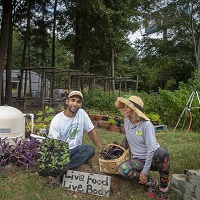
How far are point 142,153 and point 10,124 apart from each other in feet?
6.52

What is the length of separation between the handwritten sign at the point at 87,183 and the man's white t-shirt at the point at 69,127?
42cm

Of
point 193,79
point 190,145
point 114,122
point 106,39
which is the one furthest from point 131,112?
point 106,39

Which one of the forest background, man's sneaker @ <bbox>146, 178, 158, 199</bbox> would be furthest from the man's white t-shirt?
the forest background

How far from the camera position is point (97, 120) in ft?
25.0

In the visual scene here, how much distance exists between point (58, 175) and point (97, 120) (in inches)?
177

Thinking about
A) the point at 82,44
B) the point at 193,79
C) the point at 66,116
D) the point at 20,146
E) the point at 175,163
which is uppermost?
the point at 82,44

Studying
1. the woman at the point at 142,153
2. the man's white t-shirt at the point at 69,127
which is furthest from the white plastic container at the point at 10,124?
the woman at the point at 142,153

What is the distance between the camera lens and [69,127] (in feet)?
11.3

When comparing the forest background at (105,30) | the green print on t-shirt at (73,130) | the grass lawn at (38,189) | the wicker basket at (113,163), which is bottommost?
the grass lawn at (38,189)

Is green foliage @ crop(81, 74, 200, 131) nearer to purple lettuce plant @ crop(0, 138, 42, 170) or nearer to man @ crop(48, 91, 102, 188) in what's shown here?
man @ crop(48, 91, 102, 188)

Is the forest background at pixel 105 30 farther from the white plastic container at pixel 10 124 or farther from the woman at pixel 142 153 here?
the woman at pixel 142 153

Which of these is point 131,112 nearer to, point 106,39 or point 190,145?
point 190,145

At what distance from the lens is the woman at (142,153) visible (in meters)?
2.92

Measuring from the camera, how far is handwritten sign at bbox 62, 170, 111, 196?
3148 millimetres
